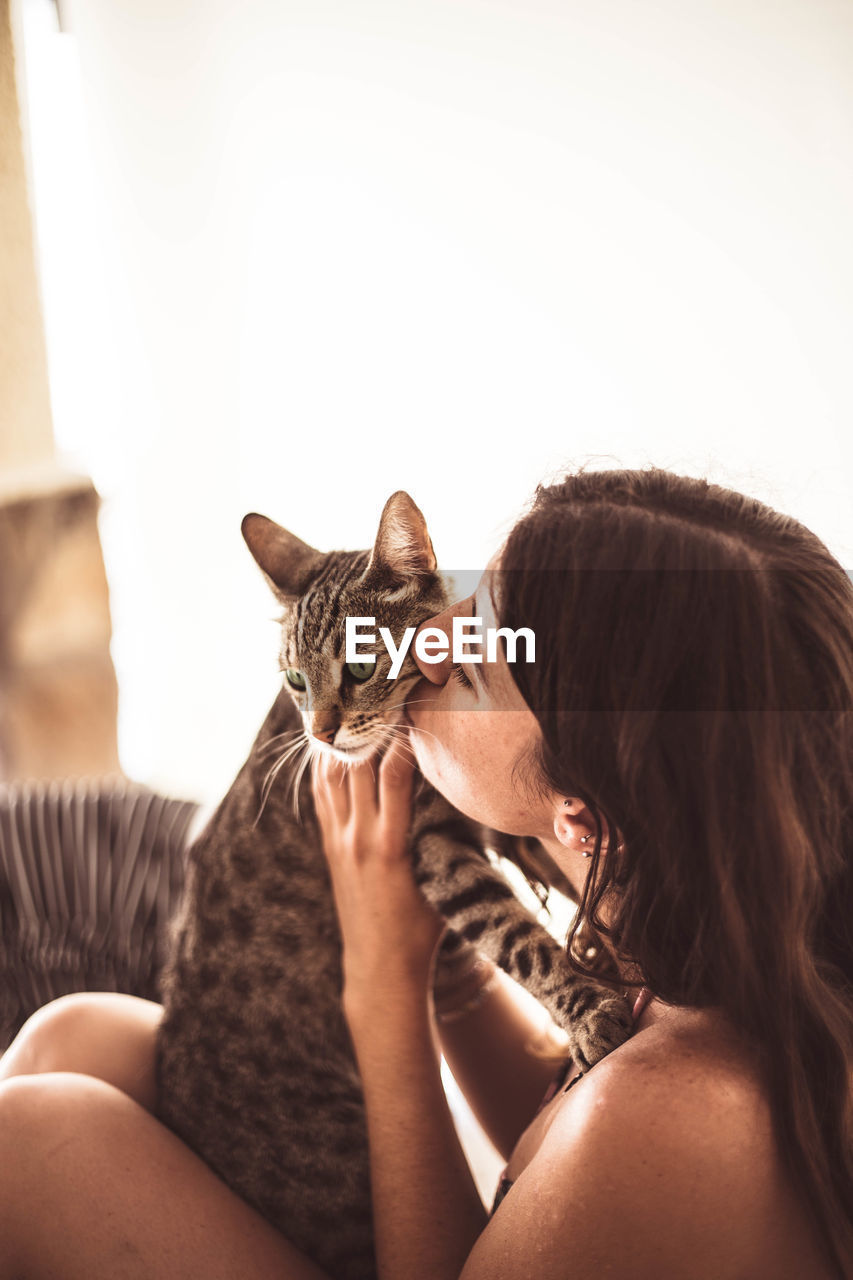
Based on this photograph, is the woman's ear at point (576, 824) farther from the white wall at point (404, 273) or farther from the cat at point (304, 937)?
the white wall at point (404, 273)

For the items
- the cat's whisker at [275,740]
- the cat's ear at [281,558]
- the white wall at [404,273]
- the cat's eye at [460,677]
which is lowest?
the cat's whisker at [275,740]

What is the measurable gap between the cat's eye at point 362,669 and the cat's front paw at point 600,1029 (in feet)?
1.51

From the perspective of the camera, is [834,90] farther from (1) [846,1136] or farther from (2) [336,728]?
(1) [846,1136]

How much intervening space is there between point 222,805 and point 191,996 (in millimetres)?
258

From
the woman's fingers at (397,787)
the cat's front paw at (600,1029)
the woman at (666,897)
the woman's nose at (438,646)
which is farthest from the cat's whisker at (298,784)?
the cat's front paw at (600,1029)

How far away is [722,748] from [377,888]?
508 millimetres

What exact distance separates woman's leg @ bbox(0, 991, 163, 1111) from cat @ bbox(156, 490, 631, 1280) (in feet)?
0.22

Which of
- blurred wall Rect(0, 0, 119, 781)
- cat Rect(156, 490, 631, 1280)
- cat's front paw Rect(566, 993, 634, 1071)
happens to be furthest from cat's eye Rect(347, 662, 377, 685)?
blurred wall Rect(0, 0, 119, 781)

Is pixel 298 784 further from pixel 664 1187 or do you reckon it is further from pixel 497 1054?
pixel 664 1187

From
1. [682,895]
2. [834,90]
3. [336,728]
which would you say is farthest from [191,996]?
[834,90]

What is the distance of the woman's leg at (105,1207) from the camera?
0.81 meters

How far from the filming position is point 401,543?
40.2 inches

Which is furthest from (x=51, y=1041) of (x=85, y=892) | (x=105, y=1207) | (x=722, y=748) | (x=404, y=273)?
(x=404, y=273)

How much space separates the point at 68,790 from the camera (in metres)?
1.85
